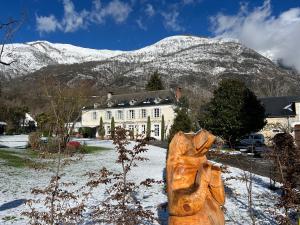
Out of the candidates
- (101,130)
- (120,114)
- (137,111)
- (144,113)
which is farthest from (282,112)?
(101,130)

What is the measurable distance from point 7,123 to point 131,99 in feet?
73.2

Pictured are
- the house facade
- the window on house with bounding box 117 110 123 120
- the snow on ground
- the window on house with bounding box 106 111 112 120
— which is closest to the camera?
the snow on ground

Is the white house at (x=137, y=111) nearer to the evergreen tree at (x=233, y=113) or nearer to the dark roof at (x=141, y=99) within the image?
the dark roof at (x=141, y=99)

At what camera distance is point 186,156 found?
488cm

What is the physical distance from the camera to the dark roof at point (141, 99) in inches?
2514

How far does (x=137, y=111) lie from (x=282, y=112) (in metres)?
22.9

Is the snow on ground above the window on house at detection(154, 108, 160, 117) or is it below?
below

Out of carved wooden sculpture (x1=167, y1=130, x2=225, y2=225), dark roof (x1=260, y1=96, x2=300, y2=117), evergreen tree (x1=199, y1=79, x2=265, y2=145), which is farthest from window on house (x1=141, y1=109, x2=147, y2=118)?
carved wooden sculpture (x1=167, y1=130, x2=225, y2=225)

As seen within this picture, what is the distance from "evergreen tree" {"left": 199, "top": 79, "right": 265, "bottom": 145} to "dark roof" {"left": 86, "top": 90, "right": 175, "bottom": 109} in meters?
23.7

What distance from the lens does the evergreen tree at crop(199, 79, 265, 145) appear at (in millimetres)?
37188

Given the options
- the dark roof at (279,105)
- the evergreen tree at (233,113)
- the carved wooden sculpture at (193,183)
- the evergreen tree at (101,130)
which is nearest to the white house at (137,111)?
the evergreen tree at (101,130)

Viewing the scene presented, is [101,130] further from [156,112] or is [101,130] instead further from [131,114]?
[156,112]

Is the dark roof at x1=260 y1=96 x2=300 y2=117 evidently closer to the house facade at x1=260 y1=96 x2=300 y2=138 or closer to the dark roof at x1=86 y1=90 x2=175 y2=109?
the house facade at x1=260 y1=96 x2=300 y2=138

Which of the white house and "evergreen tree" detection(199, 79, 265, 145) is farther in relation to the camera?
the white house
